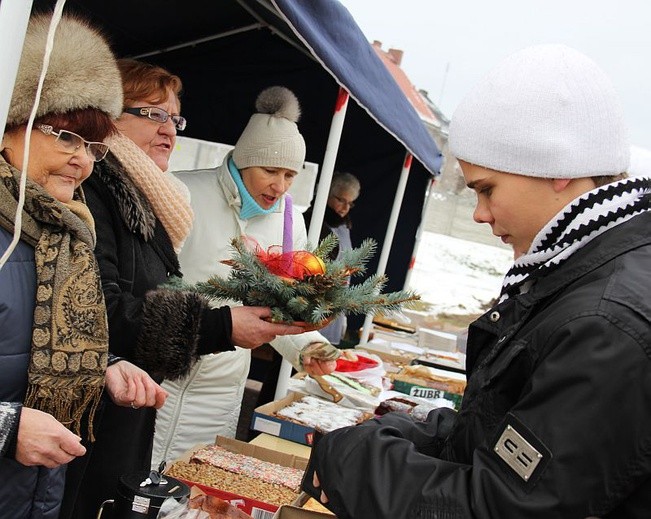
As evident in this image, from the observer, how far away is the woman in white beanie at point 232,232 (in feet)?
9.64

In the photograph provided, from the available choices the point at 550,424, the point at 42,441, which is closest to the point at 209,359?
the point at 42,441

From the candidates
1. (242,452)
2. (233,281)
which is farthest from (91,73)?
(242,452)

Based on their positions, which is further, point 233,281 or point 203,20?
point 203,20

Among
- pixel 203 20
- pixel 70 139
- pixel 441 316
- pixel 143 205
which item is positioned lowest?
pixel 441 316

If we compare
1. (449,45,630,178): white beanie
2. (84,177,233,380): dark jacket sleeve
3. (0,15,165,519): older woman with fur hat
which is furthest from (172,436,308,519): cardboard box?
(449,45,630,178): white beanie

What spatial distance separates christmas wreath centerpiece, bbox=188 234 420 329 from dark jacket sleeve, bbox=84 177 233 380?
0.08 m

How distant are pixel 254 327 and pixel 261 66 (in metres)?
3.19

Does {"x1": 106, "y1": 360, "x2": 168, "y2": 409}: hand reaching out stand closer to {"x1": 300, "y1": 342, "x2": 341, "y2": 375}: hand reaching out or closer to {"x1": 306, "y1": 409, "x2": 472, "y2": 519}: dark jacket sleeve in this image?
{"x1": 306, "y1": 409, "x2": 472, "y2": 519}: dark jacket sleeve

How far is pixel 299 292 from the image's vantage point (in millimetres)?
2047

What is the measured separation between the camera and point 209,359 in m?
2.92

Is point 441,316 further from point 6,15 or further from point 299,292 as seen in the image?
point 6,15

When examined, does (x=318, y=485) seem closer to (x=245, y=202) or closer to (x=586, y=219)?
(x=586, y=219)

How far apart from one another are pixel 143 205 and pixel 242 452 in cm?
94

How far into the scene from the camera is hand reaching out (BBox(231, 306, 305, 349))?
2105mm
